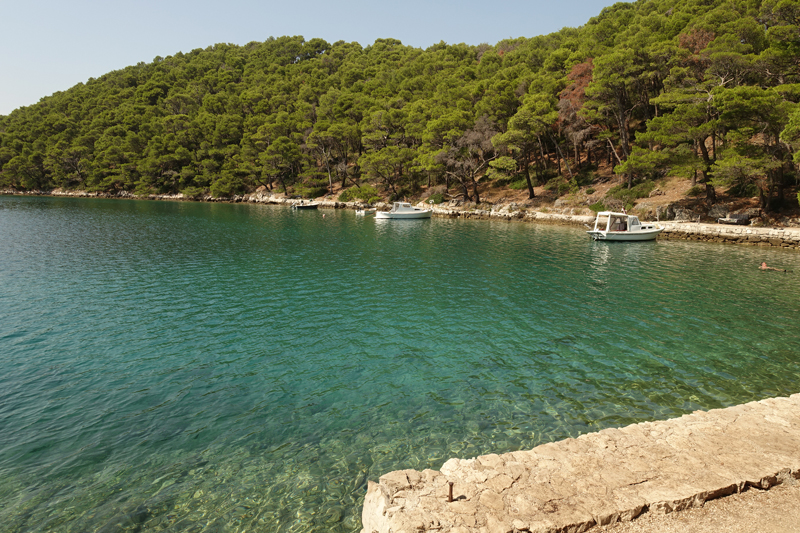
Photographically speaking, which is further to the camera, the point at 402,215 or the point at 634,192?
the point at 402,215

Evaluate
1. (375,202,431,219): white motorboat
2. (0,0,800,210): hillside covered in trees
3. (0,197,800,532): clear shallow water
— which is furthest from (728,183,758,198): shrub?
Result: (375,202,431,219): white motorboat

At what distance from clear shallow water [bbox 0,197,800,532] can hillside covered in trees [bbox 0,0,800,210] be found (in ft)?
63.5

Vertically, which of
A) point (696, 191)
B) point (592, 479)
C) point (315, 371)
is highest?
point (696, 191)

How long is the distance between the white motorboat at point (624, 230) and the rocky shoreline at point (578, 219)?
3.03 metres

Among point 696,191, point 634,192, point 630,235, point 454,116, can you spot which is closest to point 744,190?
point 696,191

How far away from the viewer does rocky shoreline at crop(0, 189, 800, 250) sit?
29.8 m

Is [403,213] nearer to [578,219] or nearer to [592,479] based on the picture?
[578,219]

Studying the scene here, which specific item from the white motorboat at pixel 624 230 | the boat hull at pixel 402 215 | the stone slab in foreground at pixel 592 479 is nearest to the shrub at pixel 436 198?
the boat hull at pixel 402 215

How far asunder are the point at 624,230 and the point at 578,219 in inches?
422

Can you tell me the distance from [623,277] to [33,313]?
27087mm

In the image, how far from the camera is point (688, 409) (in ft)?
27.4

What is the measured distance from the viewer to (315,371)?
10.2m

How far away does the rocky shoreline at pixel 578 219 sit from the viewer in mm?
29781

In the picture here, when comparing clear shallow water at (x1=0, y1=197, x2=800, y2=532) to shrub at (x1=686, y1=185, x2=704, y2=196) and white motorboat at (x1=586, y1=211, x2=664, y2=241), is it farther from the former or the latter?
shrub at (x1=686, y1=185, x2=704, y2=196)
